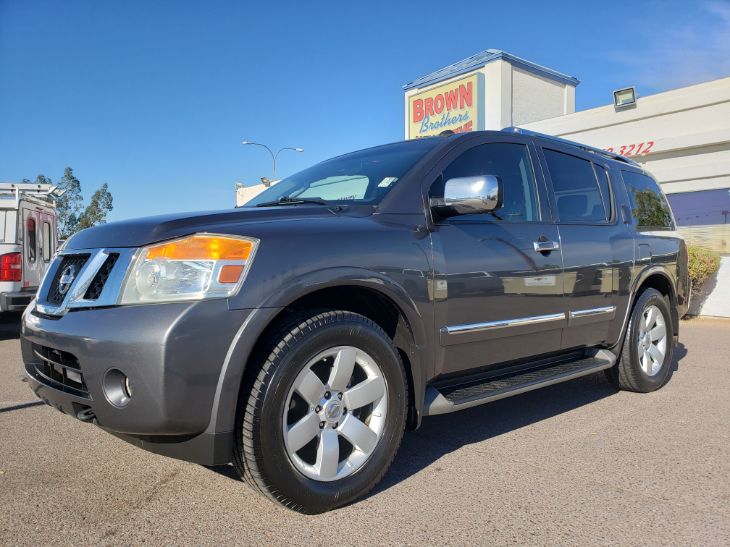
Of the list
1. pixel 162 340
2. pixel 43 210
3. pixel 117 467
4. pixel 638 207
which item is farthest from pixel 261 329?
pixel 43 210

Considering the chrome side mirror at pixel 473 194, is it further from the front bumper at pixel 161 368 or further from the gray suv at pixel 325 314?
the front bumper at pixel 161 368

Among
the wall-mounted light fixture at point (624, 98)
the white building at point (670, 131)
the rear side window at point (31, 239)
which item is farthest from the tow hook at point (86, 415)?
the wall-mounted light fixture at point (624, 98)

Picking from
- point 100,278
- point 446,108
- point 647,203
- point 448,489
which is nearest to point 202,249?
point 100,278

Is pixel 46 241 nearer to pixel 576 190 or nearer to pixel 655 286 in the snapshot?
pixel 576 190

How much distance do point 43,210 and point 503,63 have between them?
15.9m

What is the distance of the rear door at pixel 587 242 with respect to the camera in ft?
13.0

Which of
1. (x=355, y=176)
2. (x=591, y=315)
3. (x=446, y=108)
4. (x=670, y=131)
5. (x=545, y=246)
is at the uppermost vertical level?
(x=446, y=108)

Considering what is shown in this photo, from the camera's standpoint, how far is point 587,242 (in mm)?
4105

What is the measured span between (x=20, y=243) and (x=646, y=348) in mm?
7582

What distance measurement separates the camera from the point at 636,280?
4.63 meters

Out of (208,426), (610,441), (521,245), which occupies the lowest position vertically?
(610,441)

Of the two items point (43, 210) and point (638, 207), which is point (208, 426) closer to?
point (638, 207)

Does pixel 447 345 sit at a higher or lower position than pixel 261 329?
lower

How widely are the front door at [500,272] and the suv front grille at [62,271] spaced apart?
5.44 ft
